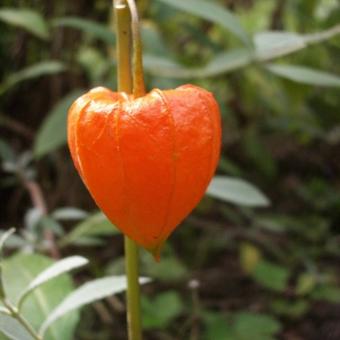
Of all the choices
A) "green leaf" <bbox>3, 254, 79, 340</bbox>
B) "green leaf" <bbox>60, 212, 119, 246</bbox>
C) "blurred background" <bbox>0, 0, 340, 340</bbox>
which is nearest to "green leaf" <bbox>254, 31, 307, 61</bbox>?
"blurred background" <bbox>0, 0, 340, 340</bbox>

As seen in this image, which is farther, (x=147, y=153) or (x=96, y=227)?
(x=96, y=227)

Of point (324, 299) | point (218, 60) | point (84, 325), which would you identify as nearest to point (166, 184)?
point (218, 60)

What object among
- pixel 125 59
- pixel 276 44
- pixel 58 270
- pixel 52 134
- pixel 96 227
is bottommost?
pixel 96 227

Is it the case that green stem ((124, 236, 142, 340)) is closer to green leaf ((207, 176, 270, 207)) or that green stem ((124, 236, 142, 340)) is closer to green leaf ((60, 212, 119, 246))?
green leaf ((207, 176, 270, 207))

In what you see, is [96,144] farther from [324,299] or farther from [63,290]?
[324,299]

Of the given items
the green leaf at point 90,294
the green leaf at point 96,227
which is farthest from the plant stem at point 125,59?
the green leaf at point 96,227

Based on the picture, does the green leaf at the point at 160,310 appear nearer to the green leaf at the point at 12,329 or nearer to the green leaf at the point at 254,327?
the green leaf at the point at 254,327

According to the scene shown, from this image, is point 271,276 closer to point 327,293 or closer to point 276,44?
point 327,293

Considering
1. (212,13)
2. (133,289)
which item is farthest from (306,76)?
(133,289)
